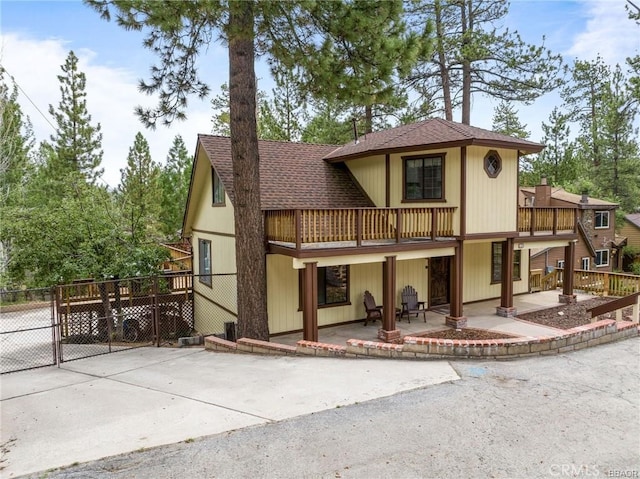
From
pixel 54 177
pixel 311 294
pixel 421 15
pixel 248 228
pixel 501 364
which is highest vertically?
pixel 421 15

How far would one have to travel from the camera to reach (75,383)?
726 centimetres

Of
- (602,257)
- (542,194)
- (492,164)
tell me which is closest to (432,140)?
(492,164)

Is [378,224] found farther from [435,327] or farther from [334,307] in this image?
[435,327]

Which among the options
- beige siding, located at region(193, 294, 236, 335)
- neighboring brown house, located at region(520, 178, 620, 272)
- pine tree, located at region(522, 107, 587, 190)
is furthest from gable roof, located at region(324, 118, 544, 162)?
pine tree, located at region(522, 107, 587, 190)

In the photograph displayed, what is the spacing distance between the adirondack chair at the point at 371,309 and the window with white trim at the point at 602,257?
74.8 feet

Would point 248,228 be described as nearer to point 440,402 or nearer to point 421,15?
point 440,402

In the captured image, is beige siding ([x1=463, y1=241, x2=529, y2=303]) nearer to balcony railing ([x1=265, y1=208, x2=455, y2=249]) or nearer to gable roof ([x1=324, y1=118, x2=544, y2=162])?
balcony railing ([x1=265, y1=208, x2=455, y2=249])

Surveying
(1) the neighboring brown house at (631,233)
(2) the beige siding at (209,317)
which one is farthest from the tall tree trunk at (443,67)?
(1) the neighboring brown house at (631,233)

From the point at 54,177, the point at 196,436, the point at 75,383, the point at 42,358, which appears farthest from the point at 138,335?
the point at 54,177

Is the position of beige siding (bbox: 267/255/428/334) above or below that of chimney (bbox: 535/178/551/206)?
below

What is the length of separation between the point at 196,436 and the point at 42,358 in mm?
7996

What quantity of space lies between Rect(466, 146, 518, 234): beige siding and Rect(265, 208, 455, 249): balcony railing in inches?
27.7

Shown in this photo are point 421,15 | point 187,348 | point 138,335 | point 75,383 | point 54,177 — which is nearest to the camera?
point 75,383

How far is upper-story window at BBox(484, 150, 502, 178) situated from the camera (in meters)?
11.3
